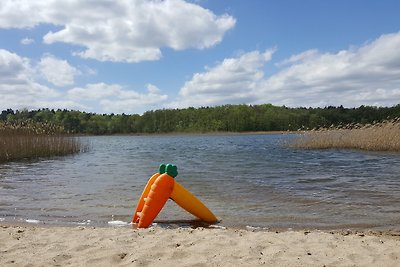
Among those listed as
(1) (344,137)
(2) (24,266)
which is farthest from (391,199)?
(1) (344,137)

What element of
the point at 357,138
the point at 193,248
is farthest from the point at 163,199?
the point at 357,138

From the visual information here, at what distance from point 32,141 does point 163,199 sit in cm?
1693

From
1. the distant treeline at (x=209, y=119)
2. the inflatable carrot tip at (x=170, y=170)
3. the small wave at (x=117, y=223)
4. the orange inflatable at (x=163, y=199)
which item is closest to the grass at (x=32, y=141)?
the small wave at (x=117, y=223)

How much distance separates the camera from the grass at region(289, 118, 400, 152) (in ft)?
70.3

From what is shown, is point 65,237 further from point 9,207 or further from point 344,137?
point 344,137

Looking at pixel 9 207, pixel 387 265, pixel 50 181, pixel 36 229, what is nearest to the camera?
pixel 387 265

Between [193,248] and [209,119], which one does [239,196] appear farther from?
[209,119]

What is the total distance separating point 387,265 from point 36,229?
466 cm

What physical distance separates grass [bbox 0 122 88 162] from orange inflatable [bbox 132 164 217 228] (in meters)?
14.9

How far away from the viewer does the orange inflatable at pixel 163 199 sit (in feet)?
20.9

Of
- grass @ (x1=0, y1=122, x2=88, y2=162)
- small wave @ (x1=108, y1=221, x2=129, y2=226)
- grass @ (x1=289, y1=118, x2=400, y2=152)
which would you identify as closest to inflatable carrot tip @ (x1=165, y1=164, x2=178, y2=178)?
small wave @ (x1=108, y1=221, x2=129, y2=226)

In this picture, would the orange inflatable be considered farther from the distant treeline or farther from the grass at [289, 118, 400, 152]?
the distant treeline

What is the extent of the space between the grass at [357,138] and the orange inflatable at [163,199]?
17.6 m

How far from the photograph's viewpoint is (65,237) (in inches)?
204
